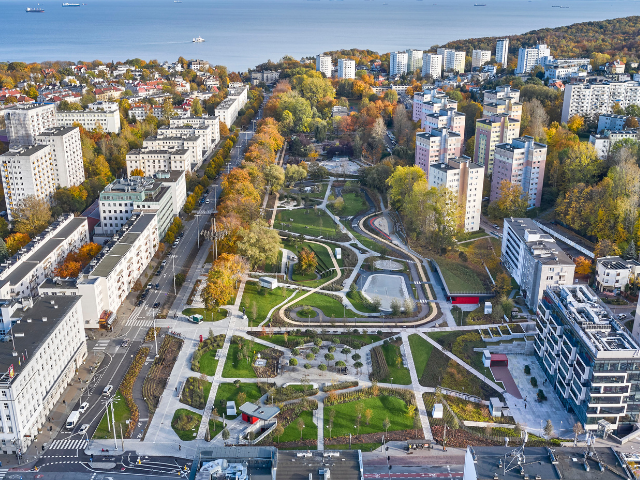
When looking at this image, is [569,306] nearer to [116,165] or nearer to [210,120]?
[116,165]

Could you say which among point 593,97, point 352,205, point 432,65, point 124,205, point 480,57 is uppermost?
point 480,57

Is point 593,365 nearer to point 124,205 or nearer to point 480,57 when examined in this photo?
point 124,205

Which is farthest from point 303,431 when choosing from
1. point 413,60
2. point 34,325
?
Result: point 413,60

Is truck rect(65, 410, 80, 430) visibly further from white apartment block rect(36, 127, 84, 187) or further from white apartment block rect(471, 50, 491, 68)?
white apartment block rect(471, 50, 491, 68)

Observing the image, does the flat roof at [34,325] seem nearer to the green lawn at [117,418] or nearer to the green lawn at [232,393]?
the green lawn at [117,418]

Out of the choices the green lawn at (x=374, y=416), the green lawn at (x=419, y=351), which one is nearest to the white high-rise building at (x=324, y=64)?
the green lawn at (x=419, y=351)
